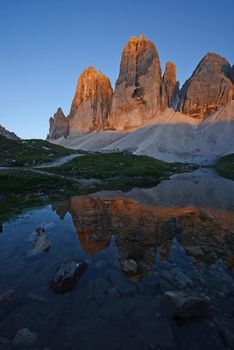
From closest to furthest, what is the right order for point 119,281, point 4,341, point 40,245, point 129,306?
point 4,341 < point 129,306 < point 119,281 < point 40,245

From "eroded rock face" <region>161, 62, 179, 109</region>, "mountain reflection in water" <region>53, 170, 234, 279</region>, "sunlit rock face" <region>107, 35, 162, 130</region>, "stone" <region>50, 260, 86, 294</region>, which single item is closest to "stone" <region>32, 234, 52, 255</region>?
"mountain reflection in water" <region>53, 170, 234, 279</region>

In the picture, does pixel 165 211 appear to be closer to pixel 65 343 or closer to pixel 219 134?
pixel 65 343

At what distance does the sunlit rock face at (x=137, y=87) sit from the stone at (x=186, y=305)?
559ft

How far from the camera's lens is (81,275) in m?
7.40

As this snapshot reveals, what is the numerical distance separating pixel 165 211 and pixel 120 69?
7902 inches

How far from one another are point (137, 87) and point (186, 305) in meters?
188

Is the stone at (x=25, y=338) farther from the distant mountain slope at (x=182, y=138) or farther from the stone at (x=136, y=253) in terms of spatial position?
the distant mountain slope at (x=182, y=138)

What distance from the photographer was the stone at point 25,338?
471cm

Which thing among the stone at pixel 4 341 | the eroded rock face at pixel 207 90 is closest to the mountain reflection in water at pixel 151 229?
the stone at pixel 4 341

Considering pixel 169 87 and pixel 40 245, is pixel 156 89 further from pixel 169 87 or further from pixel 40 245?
pixel 40 245

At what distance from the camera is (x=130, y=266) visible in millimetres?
7906

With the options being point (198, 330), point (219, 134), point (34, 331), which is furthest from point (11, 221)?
point (219, 134)

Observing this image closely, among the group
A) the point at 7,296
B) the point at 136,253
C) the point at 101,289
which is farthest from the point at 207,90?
the point at 7,296

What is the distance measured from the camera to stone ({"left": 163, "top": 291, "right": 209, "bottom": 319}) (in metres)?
5.43
